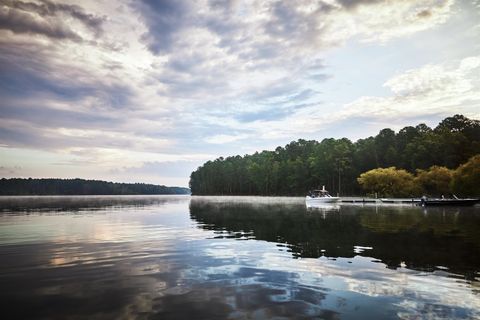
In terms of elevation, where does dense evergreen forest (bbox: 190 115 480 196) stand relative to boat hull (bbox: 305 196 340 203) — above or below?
above

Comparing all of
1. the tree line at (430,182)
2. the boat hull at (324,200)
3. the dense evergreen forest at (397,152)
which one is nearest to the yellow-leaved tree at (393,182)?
the tree line at (430,182)

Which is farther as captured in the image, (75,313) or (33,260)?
(33,260)

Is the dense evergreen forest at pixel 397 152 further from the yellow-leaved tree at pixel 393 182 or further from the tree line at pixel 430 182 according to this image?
the yellow-leaved tree at pixel 393 182

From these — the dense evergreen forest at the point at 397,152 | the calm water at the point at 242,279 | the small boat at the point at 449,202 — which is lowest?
the calm water at the point at 242,279

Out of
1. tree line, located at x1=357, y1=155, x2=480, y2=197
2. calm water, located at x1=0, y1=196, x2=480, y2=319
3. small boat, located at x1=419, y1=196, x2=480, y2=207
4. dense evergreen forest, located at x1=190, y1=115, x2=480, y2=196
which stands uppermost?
dense evergreen forest, located at x1=190, y1=115, x2=480, y2=196

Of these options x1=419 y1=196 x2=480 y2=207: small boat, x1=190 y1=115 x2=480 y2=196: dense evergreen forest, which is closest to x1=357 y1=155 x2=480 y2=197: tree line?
x1=419 y1=196 x2=480 y2=207: small boat

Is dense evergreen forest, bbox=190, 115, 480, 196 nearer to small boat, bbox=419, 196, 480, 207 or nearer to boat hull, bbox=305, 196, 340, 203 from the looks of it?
small boat, bbox=419, 196, 480, 207

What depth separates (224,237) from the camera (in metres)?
29.3

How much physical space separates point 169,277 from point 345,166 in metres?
163

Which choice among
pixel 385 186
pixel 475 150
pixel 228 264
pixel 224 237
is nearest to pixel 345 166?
pixel 385 186

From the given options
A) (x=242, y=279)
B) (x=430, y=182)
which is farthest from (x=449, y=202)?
(x=242, y=279)

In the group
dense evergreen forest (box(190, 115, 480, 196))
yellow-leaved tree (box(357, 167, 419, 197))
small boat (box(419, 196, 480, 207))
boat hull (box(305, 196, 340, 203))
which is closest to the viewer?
small boat (box(419, 196, 480, 207))

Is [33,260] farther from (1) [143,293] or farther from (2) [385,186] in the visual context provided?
(2) [385,186]

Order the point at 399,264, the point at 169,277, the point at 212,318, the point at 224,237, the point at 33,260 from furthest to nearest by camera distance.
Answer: the point at 224,237 < the point at 33,260 < the point at 399,264 < the point at 169,277 < the point at 212,318
